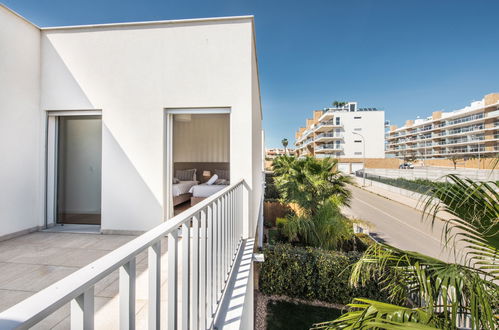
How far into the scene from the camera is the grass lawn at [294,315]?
421cm

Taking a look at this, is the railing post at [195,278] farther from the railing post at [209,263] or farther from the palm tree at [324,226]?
the palm tree at [324,226]

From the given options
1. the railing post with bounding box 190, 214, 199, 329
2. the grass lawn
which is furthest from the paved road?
the railing post with bounding box 190, 214, 199, 329

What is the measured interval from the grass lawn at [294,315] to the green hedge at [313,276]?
25 centimetres

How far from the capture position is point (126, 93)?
3879 mm

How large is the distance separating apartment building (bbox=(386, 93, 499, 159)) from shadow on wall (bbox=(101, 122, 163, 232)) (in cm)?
4004

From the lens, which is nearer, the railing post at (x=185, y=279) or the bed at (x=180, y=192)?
the railing post at (x=185, y=279)

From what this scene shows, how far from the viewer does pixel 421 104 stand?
55.5 m

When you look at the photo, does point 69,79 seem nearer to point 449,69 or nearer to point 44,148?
point 44,148

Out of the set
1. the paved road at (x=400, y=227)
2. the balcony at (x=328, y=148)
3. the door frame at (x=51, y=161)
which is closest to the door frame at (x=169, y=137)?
the door frame at (x=51, y=161)

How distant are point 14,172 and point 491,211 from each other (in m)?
5.88

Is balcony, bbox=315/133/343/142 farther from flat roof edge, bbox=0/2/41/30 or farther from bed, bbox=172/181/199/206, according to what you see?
flat roof edge, bbox=0/2/41/30

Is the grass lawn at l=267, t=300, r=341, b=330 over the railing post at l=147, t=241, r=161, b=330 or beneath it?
beneath

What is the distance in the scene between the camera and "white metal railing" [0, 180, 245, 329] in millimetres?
454

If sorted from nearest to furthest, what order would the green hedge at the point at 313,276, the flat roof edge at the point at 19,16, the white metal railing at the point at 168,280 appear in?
the white metal railing at the point at 168,280, the flat roof edge at the point at 19,16, the green hedge at the point at 313,276
